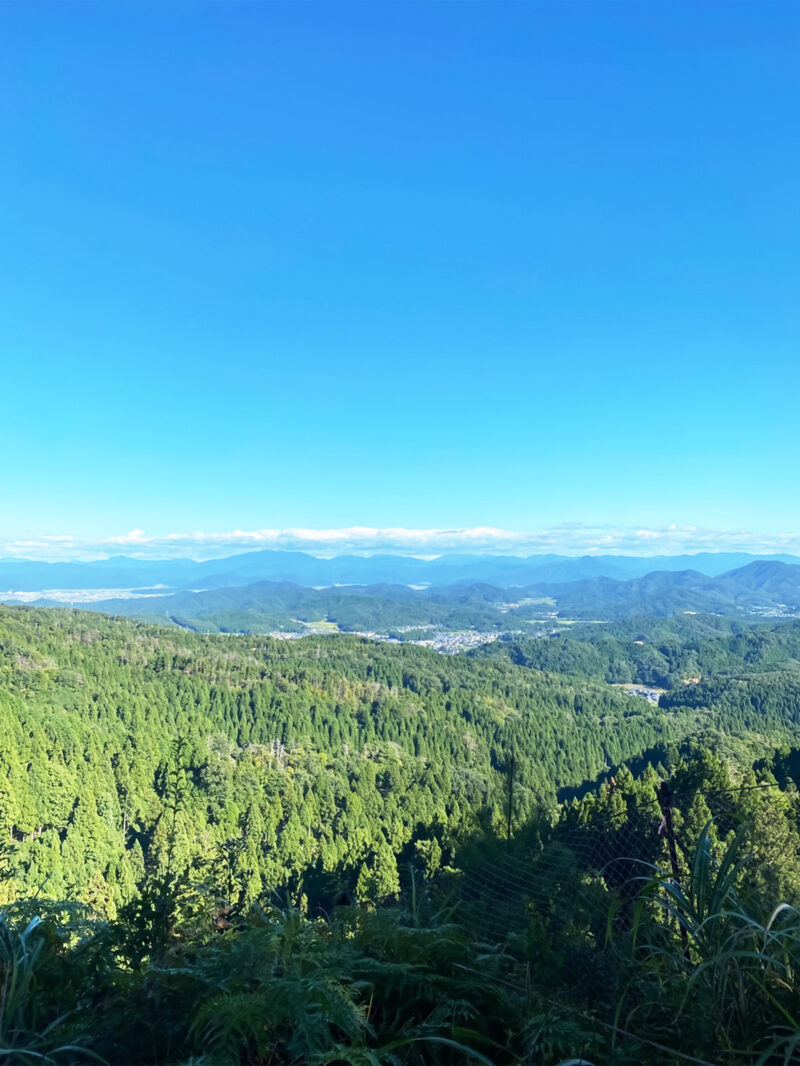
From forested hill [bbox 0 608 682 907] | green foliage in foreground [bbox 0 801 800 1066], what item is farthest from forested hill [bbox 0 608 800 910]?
green foliage in foreground [bbox 0 801 800 1066]

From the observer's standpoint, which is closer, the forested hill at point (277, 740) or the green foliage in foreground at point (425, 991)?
the green foliage in foreground at point (425, 991)

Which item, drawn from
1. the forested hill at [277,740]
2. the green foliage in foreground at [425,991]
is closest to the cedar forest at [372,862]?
the green foliage in foreground at [425,991]

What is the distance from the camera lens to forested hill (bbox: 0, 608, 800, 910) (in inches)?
1268

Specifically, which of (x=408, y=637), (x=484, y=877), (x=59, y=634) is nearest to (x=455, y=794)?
(x=484, y=877)

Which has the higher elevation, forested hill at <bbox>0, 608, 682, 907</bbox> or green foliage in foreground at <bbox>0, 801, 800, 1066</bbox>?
green foliage in foreground at <bbox>0, 801, 800, 1066</bbox>

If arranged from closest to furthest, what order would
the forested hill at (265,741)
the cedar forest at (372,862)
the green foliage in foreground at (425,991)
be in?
the green foliage in foreground at (425,991)
the cedar forest at (372,862)
the forested hill at (265,741)

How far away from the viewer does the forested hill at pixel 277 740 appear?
1268 inches

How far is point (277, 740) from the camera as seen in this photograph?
194 ft

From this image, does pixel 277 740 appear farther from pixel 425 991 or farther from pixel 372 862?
pixel 425 991

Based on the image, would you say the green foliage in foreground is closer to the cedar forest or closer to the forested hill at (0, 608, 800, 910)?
the cedar forest

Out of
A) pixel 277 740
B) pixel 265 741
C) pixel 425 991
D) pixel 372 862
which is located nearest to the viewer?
pixel 425 991

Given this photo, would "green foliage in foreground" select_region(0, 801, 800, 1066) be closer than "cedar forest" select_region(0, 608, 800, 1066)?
Yes

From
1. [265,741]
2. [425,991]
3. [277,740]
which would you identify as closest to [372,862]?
[425,991]

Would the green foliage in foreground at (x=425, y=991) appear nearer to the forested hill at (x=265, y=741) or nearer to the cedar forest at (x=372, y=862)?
the cedar forest at (x=372, y=862)
